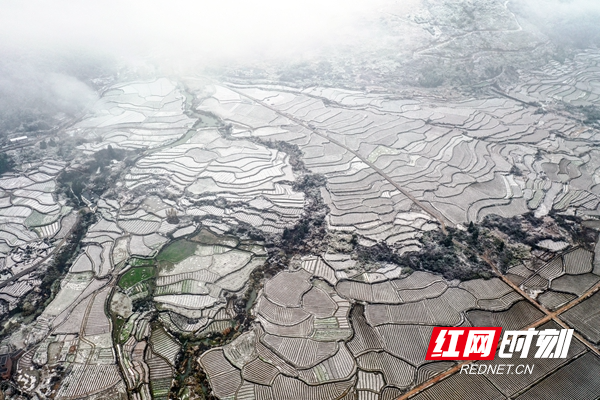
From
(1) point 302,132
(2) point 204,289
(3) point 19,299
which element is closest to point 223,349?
(2) point 204,289

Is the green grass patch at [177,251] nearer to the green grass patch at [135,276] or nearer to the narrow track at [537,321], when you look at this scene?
the green grass patch at [135,276]

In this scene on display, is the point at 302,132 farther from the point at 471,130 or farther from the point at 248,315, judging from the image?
the point at 248,315

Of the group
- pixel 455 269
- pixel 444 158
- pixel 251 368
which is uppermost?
pixel 444 158

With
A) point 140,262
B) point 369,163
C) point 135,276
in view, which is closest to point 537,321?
point 369,163

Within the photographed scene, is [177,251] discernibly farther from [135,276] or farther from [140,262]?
[135,276]

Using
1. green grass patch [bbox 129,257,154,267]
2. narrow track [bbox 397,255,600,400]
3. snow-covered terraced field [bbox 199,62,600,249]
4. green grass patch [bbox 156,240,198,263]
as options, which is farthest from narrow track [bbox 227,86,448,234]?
green grass patch [bbox 129,257,154,267]

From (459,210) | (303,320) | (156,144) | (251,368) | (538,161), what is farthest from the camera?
(156,144)

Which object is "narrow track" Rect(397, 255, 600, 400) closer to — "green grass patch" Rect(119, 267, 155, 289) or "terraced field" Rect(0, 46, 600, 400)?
"terraced field" Rect(0, 46, 600, 400)

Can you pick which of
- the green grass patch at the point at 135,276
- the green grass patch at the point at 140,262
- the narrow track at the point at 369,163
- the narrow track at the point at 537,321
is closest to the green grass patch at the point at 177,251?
the green grass patch at the point at 140,262
